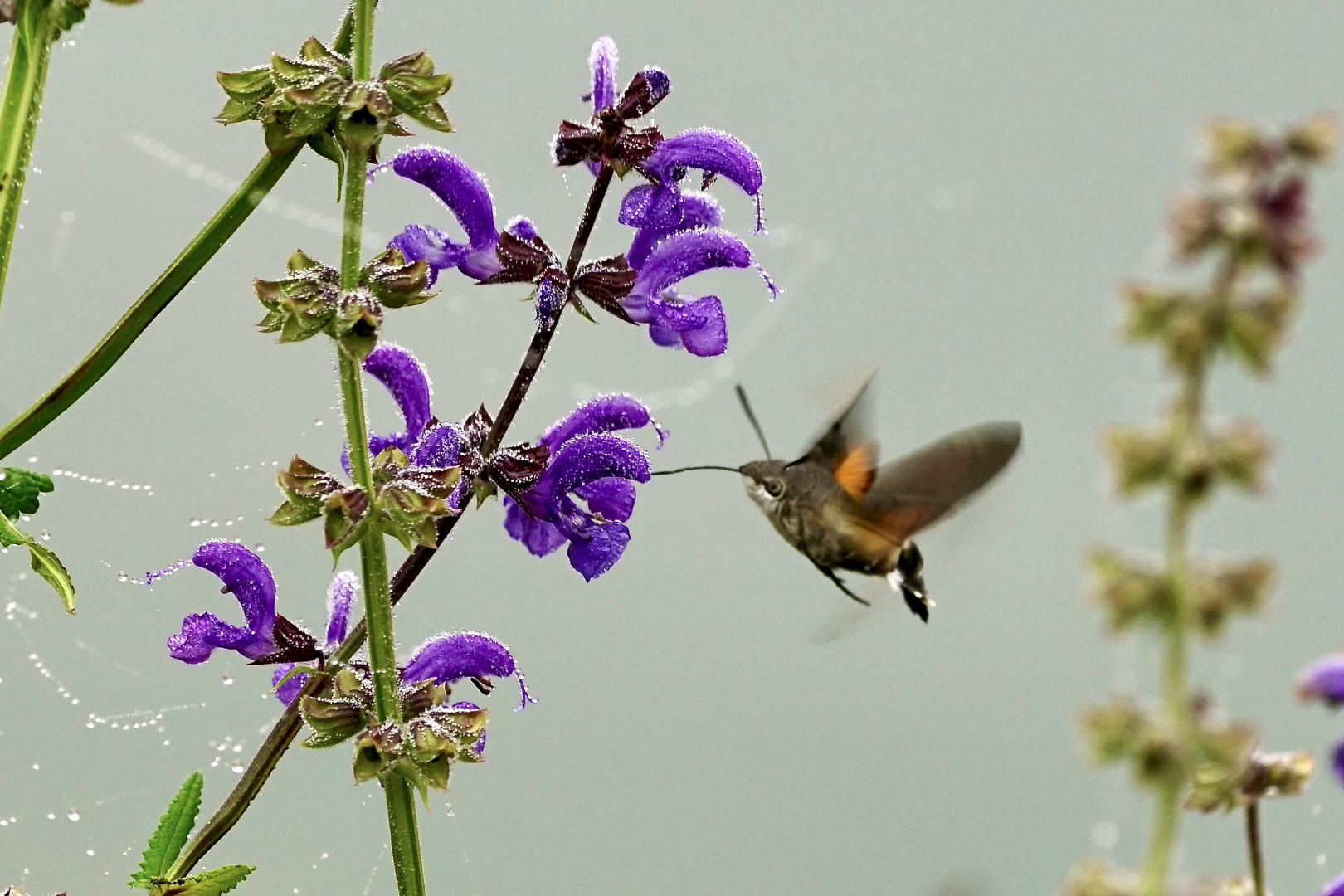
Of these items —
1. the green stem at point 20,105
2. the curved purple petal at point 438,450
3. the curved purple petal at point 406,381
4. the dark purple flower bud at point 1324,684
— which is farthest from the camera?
the curved purple petal at point 406,381

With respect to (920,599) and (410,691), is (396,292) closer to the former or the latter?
(410,691)

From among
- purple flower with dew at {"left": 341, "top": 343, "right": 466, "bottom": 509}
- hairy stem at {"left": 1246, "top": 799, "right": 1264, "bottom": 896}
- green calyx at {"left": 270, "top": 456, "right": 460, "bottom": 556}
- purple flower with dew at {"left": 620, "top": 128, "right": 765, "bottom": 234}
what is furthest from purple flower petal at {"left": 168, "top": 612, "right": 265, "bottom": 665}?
hairy stem at {"left": 1246, "top": 799, "right": 1264, "bottom": 896}

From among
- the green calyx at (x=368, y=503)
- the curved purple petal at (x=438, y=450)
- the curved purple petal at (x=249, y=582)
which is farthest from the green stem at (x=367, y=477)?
the curved purple petal at (x=249, y=582)

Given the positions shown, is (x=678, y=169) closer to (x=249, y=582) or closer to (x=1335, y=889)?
(x=249, y=582)

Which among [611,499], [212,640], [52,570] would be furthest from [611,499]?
[52,570]

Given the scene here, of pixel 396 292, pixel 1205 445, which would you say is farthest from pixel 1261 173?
pixel 396 292

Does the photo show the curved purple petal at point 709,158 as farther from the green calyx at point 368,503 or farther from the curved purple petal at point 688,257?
the green calyx at point 368,503
